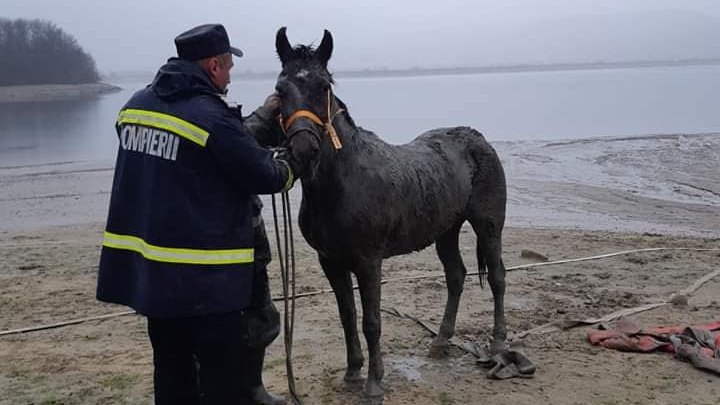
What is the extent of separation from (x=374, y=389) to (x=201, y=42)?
2.86m

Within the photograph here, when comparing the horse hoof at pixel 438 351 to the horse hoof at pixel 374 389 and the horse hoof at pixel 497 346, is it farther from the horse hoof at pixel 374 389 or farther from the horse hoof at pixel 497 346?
the horse hoof at pixel 374 389

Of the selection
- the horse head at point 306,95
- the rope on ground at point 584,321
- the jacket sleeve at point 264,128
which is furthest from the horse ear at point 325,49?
the rope on ground at point 584,321

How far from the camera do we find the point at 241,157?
3471mm

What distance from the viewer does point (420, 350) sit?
20.5ft

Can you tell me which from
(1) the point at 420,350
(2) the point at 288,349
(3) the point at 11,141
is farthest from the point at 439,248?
(3) the point at 11,141

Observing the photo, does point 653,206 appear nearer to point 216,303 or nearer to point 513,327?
point 513,327

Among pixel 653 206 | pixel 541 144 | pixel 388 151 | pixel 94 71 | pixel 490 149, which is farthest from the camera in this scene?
pixel 94 71

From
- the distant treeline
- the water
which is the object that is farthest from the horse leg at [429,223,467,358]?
the distant treeline

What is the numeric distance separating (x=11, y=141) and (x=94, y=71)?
71134 millimetres

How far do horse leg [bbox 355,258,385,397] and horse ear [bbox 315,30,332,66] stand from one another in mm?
1420

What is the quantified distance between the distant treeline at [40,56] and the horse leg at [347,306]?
258 feet

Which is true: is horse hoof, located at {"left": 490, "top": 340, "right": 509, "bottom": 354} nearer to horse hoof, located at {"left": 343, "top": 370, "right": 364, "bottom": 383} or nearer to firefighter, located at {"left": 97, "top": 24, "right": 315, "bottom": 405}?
horse hoof, located at {"left": 343, "top": 370, "right": 364, "bottom": 383}

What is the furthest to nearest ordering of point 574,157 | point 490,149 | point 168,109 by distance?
point 574,157 → point 490,149 → point 168,109

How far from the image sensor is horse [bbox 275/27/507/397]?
4367 mm
